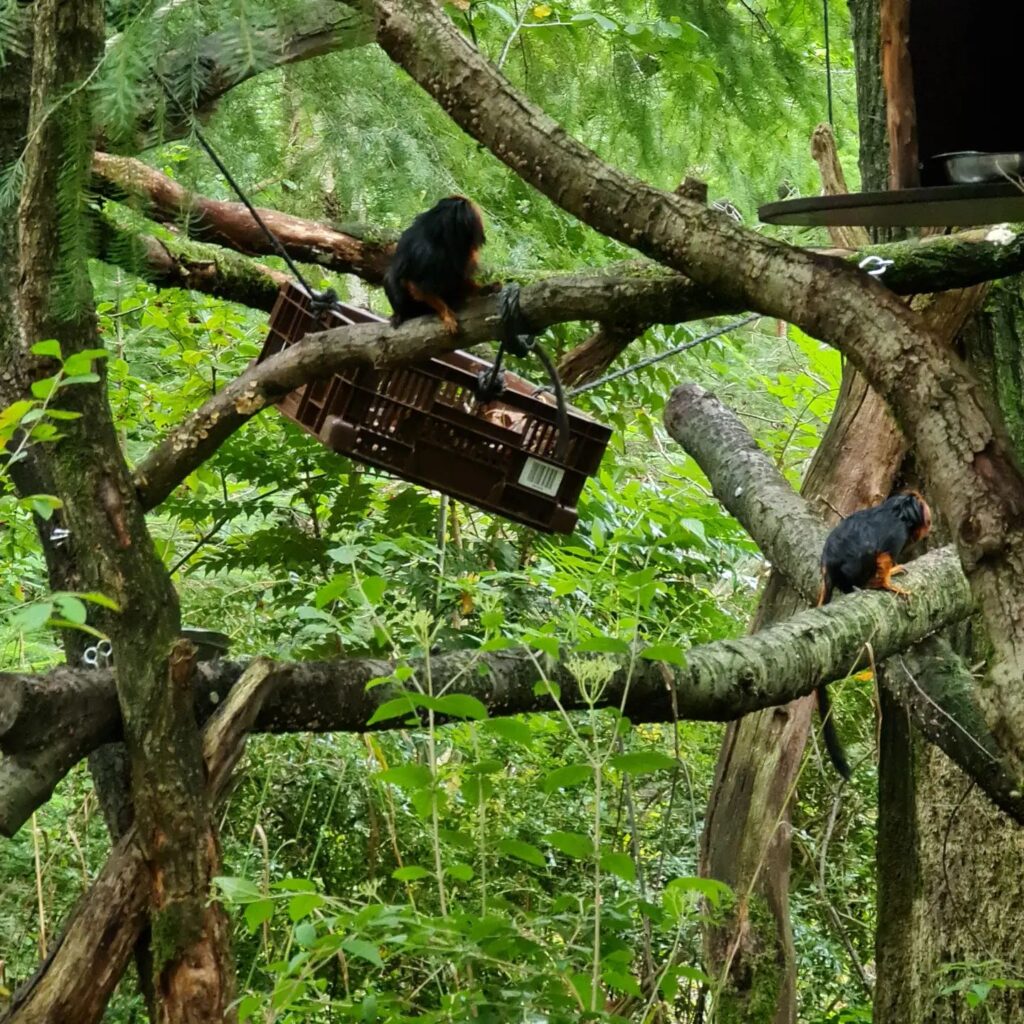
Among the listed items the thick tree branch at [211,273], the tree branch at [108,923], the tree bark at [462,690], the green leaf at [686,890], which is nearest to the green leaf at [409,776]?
the green leaf at [686,890]

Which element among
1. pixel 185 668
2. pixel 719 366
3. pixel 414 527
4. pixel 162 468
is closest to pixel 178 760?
pixel 185 668

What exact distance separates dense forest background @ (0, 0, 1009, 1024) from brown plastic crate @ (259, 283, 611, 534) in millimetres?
230

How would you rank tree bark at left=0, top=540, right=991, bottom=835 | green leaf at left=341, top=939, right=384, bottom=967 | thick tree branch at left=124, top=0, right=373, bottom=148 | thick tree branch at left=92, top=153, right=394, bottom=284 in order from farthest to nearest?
thick tree branch at left=92, top=153, right=394, bottom=284 → tree bark at left=0, top=540, right=991, bottom=835 → thick tree branch at left=124, top=0, right=373, bottom=148 → green leaf at left=341, top=939, right=384, bottom=967

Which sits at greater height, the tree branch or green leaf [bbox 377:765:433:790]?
green leaf [bbox 377:765:433:790]

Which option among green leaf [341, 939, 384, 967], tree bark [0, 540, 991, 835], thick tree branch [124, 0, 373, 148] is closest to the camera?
green leaf [341, 939, 384, 967]

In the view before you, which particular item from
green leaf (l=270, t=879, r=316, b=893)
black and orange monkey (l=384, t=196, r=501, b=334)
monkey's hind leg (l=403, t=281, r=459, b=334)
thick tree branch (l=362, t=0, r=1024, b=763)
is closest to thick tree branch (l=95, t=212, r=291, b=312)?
black and orange monkey (l=384, t=196, r=501, b=334)

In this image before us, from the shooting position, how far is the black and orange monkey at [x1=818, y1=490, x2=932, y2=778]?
10.6 feet

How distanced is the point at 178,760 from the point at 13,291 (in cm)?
113

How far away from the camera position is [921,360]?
1876 millimetres

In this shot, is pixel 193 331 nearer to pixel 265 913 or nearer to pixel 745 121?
pixel 745 121

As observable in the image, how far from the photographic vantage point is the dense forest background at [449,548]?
2.75 meters

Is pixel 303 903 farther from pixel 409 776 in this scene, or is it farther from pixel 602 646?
pixel 602 646

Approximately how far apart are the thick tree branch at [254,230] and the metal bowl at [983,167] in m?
2.02

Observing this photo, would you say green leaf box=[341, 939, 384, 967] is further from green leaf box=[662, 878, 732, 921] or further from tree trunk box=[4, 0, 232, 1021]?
tree trunk box=[4, 0, 232, 1021]
